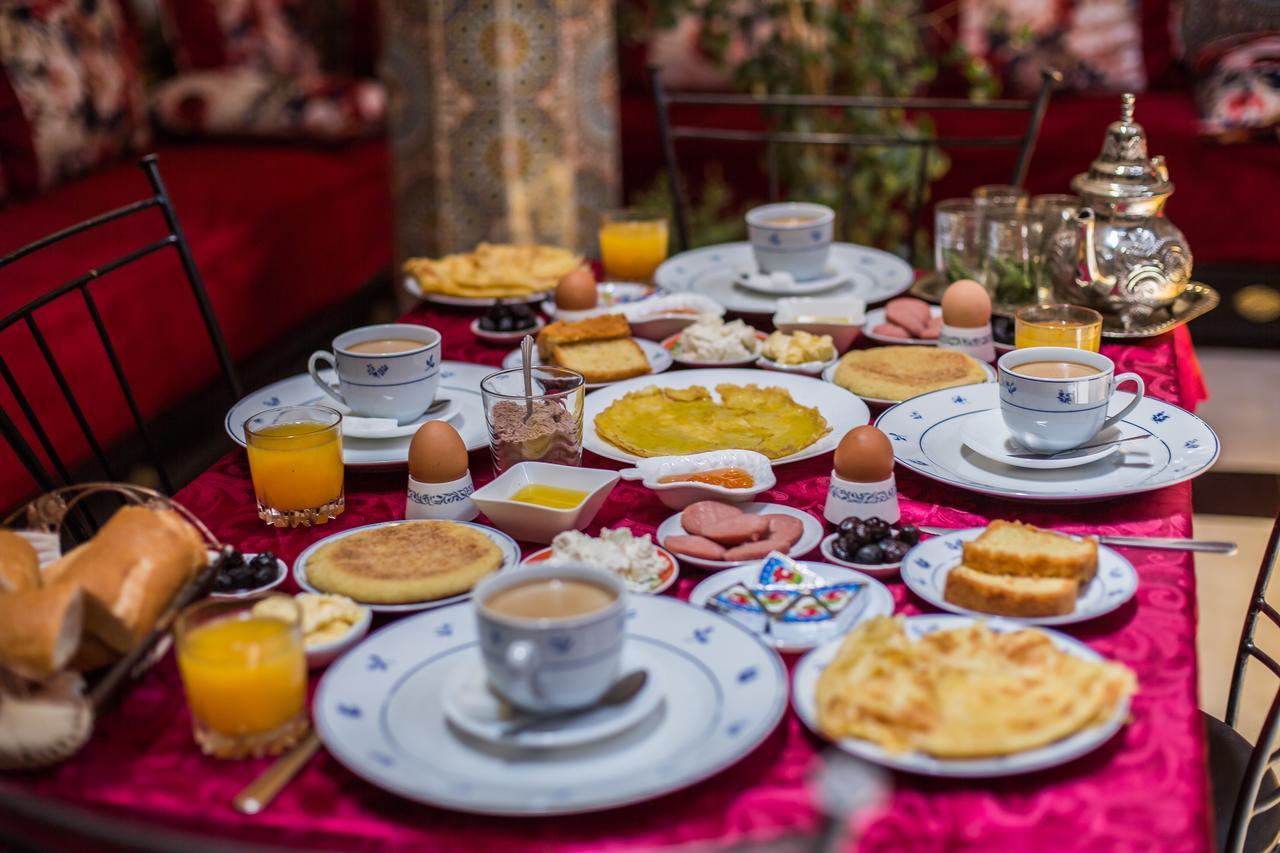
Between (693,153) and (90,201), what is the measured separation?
199 cm

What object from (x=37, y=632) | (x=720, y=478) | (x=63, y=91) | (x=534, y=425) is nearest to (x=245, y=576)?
(x=37, y=632)

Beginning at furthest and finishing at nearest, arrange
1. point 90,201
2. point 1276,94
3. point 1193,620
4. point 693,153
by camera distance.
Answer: point 693,153 < point 1276,94 < point 90,201 < point 1193,620

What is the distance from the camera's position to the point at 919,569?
1.18 meters

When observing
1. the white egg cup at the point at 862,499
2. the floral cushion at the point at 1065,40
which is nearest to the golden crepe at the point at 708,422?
the white egg cup at the point at 862,499

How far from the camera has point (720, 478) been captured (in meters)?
1.35

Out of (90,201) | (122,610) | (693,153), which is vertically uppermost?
(122,610)

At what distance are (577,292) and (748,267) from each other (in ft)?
1.26

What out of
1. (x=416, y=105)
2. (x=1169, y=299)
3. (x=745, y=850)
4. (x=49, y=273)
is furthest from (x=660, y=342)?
(x=416, y=105)

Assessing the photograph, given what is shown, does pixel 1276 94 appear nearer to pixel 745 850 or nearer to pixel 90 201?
pixel 90 201

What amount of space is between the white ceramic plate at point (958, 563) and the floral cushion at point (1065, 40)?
374 cm

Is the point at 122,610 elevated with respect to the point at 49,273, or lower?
elevated

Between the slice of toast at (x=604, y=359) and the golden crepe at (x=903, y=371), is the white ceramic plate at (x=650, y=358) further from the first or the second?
the golden crepe at (x=903, y=371)

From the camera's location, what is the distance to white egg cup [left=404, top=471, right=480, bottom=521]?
1.33 m

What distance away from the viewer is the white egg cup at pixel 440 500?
4.37 ft
